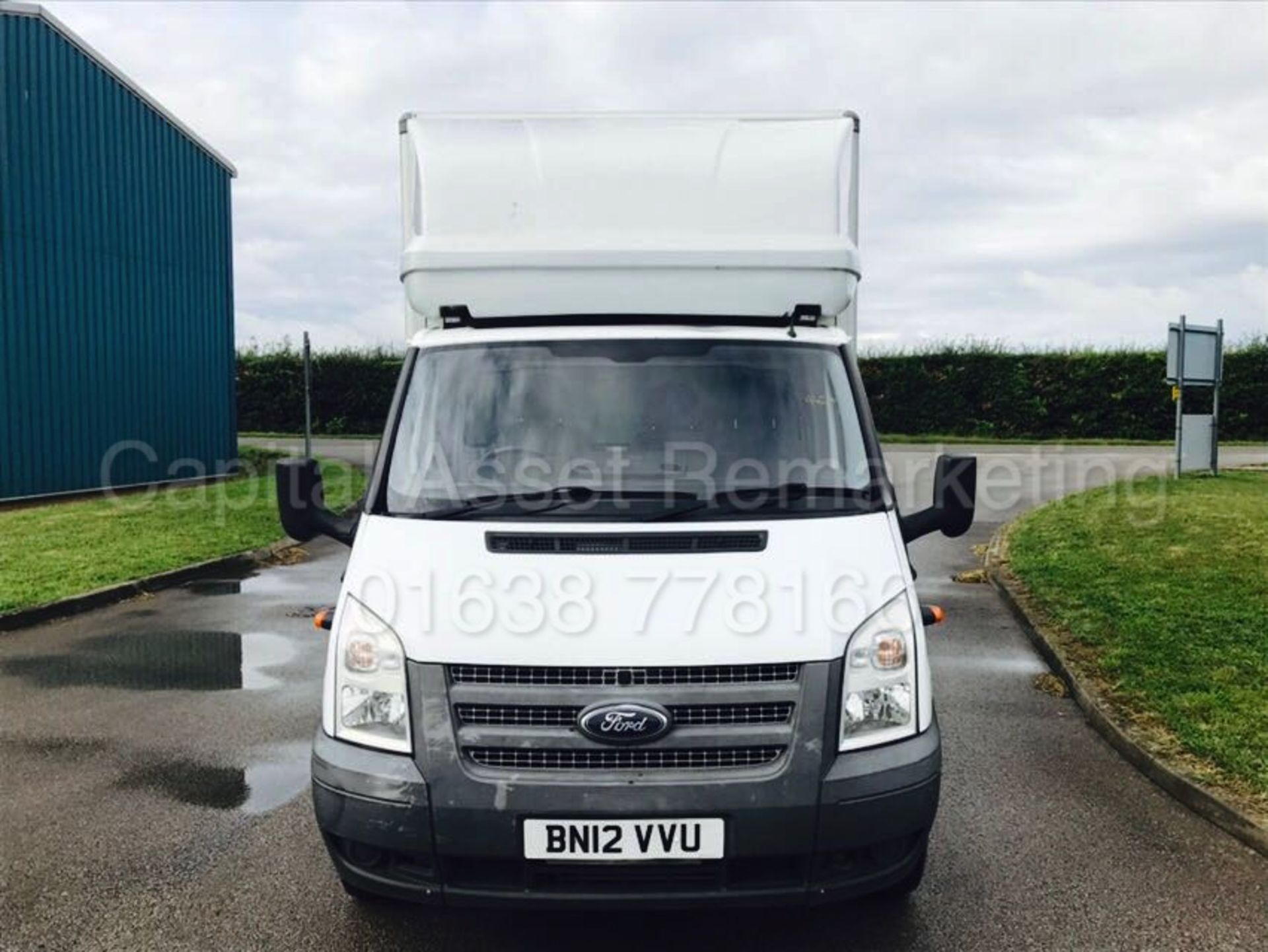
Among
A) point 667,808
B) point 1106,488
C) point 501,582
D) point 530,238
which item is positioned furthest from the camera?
point 1106,488

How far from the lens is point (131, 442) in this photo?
62.1 ft

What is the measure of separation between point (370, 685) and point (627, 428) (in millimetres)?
1382

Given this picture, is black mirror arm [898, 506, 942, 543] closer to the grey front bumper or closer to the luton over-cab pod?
the luton over-cab pod

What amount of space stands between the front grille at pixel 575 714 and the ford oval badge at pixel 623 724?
42 mm

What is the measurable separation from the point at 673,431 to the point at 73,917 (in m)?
2.71

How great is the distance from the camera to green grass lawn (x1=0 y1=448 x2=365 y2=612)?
10.4m

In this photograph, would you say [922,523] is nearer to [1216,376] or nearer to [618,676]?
[618,676]

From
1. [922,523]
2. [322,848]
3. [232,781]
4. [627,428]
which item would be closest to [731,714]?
[627,428]

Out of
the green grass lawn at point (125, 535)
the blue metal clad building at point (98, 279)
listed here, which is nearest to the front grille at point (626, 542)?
the green grass lawn at point (125, 535)

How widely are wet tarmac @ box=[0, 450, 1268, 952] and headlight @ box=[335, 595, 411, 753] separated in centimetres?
80

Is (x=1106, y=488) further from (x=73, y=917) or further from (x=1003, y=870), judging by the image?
(x=73, y=917)

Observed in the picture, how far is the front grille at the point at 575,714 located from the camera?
3354 mm

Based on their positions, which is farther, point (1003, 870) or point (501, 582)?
point (1003, 870)

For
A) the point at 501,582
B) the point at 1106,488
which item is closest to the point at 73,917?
the point at 501,582
